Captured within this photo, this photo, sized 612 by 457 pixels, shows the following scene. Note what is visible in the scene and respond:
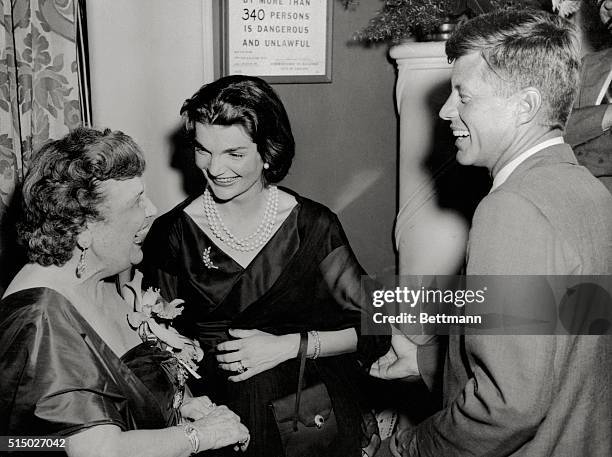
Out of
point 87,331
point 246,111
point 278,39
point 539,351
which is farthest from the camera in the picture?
point 278,39

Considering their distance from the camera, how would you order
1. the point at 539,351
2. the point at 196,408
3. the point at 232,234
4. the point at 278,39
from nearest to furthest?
the point at 539,351 → the point at 196,408 → the point at 232,234 → the point at 278,39

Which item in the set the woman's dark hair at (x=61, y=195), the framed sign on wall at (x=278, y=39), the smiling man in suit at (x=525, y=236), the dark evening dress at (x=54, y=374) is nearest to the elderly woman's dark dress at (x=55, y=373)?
the dark evening dress at (x=54, y=374)

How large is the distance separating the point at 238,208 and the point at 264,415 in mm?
618

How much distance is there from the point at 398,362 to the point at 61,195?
3.46 ft

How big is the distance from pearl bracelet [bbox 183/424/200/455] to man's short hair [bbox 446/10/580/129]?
1.02 meters

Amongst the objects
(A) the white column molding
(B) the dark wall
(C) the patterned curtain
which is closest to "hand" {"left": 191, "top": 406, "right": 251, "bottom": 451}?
(C) the patterned curtain

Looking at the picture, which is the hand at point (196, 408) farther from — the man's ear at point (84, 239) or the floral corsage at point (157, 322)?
the man's ear at point (84, 239)

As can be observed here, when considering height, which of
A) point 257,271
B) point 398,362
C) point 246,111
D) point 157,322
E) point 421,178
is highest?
point 246,111

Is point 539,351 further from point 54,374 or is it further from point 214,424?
point 54,374

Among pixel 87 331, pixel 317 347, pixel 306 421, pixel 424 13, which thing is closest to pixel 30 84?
pixel 87 331

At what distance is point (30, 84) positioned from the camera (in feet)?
6.47

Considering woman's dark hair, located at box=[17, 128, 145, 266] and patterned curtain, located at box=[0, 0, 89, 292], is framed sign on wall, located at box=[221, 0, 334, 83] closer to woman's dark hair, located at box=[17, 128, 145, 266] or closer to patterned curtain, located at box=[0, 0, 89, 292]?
patterned curtain, located at box=[0, 0, 89, 292]

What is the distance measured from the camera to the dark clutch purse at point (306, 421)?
1666 mm

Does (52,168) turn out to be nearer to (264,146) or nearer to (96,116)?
(264,146)
